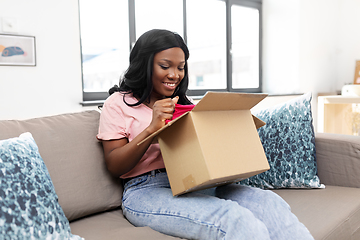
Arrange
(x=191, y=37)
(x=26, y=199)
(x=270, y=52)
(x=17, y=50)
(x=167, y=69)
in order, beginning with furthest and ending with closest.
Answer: (x=270, y=52)
(x=191, y=37)
(x=17, y=50)
(x=167, y=69)
(x=26, y=199)

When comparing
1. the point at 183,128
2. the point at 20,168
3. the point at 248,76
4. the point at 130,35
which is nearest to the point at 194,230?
the point at 183,128

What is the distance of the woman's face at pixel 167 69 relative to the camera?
1.18 m

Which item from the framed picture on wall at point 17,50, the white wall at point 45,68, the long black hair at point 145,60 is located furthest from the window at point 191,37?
the long black hair at point 145,60

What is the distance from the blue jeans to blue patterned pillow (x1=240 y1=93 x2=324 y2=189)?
0.39m

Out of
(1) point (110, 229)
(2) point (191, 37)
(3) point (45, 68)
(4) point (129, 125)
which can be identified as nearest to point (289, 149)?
(4) point (129, 125)

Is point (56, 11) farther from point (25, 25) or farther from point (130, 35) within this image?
point (130, 35)

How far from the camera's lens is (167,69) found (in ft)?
3.91

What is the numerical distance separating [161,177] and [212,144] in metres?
0.32

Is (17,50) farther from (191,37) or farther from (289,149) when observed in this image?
(191,37)

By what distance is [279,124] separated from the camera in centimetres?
141

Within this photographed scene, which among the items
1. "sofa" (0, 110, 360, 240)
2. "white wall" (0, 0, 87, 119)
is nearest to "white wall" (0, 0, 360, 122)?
"white wall" (0, 0, 87, 119)

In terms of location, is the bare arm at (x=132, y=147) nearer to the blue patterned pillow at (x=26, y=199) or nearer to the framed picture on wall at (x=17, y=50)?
the blue patterned pillow at (x=26, y=199)

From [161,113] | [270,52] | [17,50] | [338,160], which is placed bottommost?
[338,160]

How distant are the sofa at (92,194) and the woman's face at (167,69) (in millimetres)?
297
